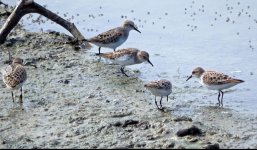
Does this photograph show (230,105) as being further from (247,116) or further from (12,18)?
(12,18)

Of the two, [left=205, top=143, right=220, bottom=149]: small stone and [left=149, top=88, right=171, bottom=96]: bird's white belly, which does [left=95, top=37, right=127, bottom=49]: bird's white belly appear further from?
[left=205, top=143, right=220, bottom=149]: small stone

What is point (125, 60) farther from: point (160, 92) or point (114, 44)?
point (160, 92)

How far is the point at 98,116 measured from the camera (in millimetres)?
11977

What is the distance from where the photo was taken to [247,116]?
12.1 m

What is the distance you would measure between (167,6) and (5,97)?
31.4 feet

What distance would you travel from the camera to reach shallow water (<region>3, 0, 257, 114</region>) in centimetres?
1419

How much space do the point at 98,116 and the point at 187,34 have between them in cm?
732

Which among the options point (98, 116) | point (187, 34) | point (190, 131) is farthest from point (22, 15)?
point (190, 131)

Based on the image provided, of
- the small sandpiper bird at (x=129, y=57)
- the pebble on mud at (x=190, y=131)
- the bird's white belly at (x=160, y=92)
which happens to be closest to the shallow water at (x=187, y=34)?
the small sandpiper bird at (x=129, y=57)

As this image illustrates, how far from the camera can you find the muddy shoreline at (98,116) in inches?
416

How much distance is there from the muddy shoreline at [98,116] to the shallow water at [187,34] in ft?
2.60

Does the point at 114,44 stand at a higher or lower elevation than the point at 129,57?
higher

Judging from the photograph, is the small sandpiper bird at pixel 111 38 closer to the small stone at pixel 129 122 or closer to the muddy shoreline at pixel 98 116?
the muddy shoreline at pixel 98 116

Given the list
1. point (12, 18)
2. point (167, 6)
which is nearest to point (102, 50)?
point (12, 18)
